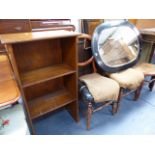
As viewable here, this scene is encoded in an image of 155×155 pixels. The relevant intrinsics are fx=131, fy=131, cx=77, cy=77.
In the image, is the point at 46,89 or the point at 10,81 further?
the point at 46,89

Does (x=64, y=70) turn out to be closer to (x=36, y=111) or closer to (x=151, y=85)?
(x=36, y=111)

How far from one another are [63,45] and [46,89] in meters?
0.54

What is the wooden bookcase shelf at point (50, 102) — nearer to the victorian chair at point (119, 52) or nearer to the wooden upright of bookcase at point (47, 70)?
the wooden upright of bookcase at point (47, 70)

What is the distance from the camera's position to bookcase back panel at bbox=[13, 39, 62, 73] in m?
1.17

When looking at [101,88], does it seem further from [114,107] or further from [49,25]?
[49,25]

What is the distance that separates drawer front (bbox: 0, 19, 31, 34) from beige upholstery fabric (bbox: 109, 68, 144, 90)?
1.65m

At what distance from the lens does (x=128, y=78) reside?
1500mm

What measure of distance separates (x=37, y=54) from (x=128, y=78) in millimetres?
1023

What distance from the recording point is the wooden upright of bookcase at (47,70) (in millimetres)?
1138

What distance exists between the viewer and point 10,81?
3.12 ft

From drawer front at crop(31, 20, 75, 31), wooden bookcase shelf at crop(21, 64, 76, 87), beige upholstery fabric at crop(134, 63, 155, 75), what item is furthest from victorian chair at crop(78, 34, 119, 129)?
drawer front at crop(31, 20, 75, 31)

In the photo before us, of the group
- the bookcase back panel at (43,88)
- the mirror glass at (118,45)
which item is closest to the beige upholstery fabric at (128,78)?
the mirror glass at (118,45)

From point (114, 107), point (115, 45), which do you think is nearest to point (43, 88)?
point (114, 107)
